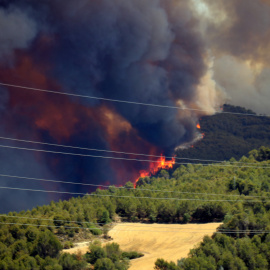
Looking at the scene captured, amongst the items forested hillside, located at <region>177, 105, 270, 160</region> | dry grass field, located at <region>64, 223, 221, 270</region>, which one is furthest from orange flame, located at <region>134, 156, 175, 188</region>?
dry grass field, located at <region>64, 223, 221, 270</region>

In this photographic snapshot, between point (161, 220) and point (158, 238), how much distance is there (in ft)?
25.3

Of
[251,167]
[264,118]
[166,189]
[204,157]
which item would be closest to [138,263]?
[166,189]

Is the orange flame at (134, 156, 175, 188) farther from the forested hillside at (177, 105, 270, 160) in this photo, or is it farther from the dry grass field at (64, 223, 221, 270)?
the dry grass field at (64, 223, 221, 270)

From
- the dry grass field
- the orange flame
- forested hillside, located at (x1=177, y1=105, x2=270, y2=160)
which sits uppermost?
forested hillside, located at (x1=177, y1=105, x2=270, y2=160)

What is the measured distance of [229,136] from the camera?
15375 centimetres

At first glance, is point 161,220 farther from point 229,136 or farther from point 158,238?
point 229,136

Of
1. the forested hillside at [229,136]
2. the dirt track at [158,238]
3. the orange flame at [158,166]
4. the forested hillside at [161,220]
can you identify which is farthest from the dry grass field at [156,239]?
the forested hillside at [229,136]

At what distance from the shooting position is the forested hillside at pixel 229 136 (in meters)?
139

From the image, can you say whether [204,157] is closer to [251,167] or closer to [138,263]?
[251,167]

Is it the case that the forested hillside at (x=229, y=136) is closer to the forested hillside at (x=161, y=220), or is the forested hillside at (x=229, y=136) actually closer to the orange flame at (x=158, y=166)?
the orange flame at (x=158, y=166)

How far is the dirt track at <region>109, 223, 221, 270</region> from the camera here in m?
60.4

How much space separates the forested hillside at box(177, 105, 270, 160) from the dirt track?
186 ft

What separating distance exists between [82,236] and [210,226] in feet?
63.7

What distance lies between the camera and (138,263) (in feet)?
190
